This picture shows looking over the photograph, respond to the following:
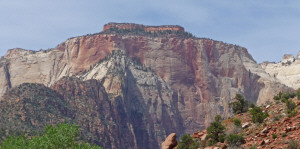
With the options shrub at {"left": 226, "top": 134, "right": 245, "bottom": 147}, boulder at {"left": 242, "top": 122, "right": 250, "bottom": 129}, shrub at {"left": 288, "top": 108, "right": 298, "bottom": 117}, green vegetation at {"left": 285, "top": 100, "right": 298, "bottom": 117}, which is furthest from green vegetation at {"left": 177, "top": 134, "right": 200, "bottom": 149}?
shrub at {"left": 288, "top": 108, "right": 298, "bottom": 117}

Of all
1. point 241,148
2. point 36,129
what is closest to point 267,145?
point 241,148

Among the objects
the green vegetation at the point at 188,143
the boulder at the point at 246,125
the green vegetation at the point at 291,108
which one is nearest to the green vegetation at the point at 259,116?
the boulder at the point at 246,125

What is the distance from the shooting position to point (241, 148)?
48156 mm

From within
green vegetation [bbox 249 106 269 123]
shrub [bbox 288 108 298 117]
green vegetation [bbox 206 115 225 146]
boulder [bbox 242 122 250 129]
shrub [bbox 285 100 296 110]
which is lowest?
green vegetation [bbox 206 115 225 146]

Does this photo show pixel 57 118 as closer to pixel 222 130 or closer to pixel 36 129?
pixel 36 129

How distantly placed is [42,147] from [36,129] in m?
101

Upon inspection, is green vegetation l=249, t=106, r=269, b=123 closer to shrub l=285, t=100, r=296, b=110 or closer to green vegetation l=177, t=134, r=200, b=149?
shrub l=285, t=100, r=296, b=110

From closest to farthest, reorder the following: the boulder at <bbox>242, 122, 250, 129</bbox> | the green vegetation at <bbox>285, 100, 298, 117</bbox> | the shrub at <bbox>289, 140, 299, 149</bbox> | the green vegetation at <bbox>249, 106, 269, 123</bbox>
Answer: the shrub at <bbox>289, 140, 299, 149</bbox>
the green vegetation at <bbox>285, 100, 298, 117</bbox>
the green vegetation at <bbox>249, 106, 269, 123</bbox>
the boulder at <bbox>242, 122, 250, 129</bbox>

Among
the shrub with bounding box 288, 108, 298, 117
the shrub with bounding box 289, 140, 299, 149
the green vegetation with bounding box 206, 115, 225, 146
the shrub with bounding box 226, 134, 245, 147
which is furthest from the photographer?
the green vegetation with bounding box 206, 115, 225, 146

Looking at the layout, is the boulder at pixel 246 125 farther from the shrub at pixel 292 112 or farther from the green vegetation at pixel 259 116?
the shrub at pixel 292 112

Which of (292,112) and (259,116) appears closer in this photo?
(292,112)

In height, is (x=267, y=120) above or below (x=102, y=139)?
above

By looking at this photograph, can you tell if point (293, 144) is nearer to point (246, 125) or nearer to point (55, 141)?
point (246, 125)

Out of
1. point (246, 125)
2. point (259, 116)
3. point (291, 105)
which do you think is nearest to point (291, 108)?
point (291, 105)
